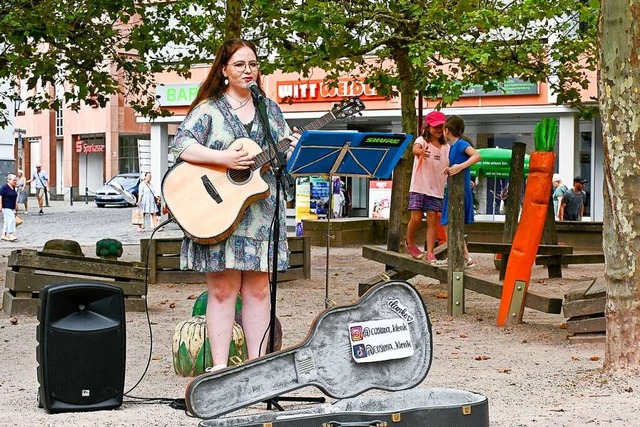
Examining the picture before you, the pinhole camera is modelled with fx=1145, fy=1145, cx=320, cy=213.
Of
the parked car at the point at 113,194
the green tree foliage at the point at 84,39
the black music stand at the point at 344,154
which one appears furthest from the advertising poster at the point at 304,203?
the black music stand at the point at 344,154

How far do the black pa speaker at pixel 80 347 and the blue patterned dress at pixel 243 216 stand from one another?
1.60ft

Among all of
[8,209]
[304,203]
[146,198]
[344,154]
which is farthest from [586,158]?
[344,154]

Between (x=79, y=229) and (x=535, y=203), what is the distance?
838 inches

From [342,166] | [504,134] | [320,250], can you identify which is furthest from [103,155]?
[342,166]

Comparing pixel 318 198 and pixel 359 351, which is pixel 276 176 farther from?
pixel 318 198

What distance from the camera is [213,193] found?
19.6 feet

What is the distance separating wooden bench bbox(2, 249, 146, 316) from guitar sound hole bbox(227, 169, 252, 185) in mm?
4623

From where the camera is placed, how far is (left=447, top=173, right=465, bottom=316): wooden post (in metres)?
10.1

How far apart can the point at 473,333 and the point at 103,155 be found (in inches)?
2002

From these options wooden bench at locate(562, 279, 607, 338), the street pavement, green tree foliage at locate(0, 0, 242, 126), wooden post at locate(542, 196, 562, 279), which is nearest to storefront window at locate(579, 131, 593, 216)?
the street pavement

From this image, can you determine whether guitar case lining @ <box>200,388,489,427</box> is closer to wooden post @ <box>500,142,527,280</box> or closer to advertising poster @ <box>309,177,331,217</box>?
wooden post @ <box>500,142,527,280</box>

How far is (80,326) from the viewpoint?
19.2 feet

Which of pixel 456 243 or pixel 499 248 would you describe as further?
pixel 499 248

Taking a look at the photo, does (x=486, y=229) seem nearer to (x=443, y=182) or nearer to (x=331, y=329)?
(x=443, y=182)
